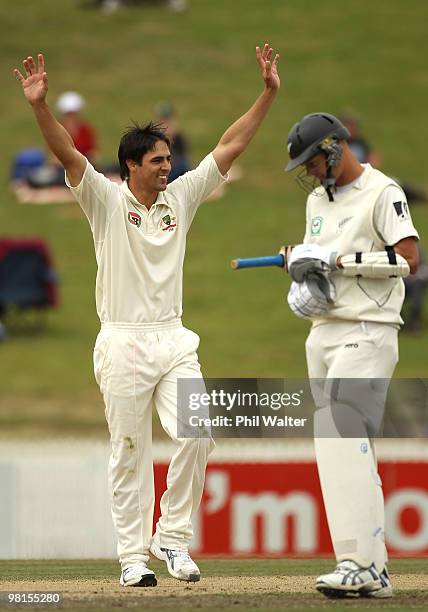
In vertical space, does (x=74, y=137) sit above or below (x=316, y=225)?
above

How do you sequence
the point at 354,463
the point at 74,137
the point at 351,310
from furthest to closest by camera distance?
the point at 74,137 < the point at 351,310 < the point at 354,463

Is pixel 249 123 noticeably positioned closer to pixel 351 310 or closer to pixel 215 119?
pixel 351 310

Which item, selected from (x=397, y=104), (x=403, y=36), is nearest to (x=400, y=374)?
(x=397, y=104)

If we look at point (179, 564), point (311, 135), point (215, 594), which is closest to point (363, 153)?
point (311, 135)

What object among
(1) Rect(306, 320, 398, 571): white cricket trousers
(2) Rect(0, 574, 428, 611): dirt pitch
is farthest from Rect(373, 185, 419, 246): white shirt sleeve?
(2) Rect(0, 574, 428, 611): dirt pitch

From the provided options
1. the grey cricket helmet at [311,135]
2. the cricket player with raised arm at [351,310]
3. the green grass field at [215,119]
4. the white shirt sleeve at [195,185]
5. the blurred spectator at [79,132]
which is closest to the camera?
the cricket player with raised arm at [351,310]

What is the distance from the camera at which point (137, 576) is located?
743 centimetres

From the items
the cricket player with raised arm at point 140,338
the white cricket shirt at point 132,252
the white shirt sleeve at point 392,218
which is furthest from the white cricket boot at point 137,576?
the white shirt sleeve at point 392,218

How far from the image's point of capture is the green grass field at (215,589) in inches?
263

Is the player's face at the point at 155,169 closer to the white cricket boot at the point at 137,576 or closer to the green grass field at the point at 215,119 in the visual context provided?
the white cricket boot at the point at 137,576

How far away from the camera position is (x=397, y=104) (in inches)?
1280

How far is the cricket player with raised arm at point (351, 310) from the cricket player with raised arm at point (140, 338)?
26.5 inches

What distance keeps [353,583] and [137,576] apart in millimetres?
1119

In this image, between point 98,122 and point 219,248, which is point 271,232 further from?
point 98,122
